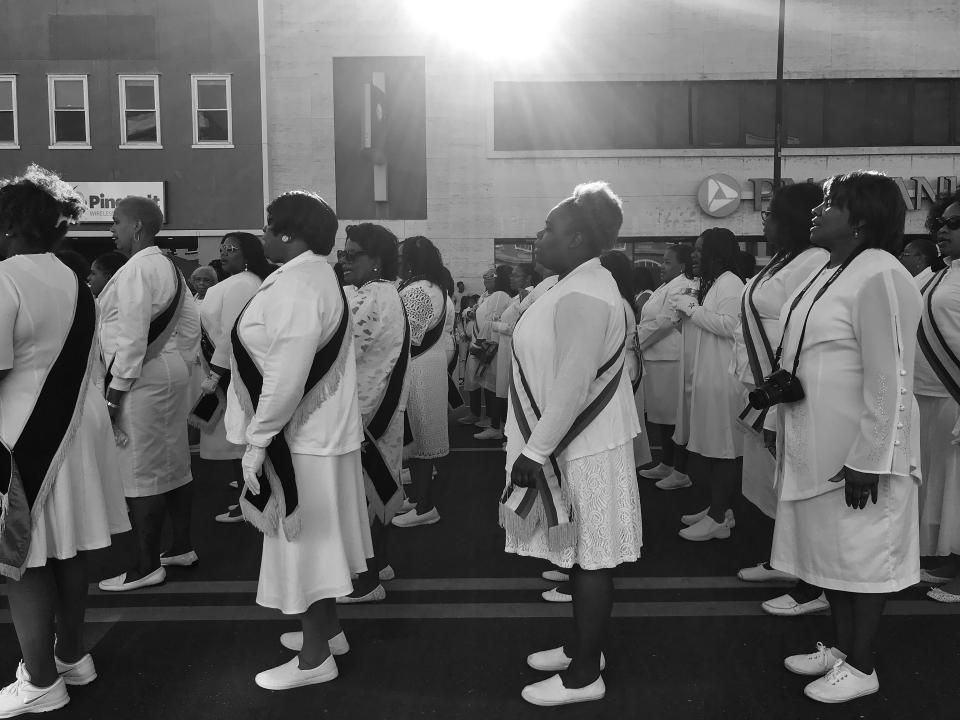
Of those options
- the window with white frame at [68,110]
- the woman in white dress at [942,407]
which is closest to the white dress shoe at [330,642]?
the woman in white dress at [942,407]

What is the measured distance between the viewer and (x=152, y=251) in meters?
4.77

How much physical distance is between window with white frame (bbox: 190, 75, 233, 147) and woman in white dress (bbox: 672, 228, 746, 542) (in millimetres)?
17676

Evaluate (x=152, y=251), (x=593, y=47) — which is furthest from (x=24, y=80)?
(x=152, y=251)

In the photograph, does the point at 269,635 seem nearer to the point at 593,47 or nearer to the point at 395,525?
the point at 395,525

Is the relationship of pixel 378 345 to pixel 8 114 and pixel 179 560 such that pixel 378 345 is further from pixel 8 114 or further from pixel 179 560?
pixel 8 114

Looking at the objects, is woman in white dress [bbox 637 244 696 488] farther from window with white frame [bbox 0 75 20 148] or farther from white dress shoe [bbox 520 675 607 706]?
window with white frame [bbox 0 75 20 148]

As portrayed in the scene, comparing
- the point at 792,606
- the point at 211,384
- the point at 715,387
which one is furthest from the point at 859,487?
the point at 211,384

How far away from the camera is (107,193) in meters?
21.3

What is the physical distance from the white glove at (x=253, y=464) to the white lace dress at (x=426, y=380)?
241cm

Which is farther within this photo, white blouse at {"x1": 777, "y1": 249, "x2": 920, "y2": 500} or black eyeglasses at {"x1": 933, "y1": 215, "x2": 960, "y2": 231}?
black eyeglasses at {"x1": 933, "y1": 215, "x2": 960, "y2": 231}

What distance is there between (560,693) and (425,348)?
9.39 feet

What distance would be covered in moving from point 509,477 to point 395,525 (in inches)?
115

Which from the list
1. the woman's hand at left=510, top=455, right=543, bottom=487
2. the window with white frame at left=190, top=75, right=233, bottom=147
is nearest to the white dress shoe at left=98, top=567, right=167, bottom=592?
the woman's hand at left=510, top=455, right=543, bottom=487

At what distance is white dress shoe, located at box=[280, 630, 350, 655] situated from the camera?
3900 millimetres
